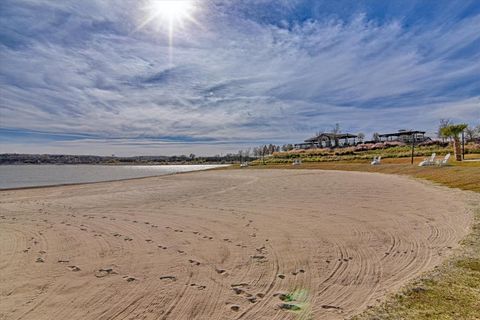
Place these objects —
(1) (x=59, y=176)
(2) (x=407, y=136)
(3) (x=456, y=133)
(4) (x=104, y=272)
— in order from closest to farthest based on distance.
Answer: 1. (4) (x=104, y=272)
2. (3) (x=456, y=133)
3. (1) (x=59, y=176)
4. (2) (x=407, y=136)

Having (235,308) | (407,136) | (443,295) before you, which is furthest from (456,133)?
(407,136)

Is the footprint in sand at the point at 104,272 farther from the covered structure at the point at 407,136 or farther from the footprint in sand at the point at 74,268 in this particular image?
the covered structure at the point at 407,136

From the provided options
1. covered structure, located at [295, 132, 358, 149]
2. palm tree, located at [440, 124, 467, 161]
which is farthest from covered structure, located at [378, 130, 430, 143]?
palm tree, located at [440, 124, 467, 161]

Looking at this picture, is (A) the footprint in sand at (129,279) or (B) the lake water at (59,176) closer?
(A) the footprint in sand at (129,279)

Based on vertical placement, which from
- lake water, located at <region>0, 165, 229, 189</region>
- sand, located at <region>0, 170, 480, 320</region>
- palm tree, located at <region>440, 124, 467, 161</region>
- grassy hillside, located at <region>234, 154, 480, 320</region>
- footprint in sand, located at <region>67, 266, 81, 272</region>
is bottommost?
lake water, located at <region>0, 165, 229, 189</region>

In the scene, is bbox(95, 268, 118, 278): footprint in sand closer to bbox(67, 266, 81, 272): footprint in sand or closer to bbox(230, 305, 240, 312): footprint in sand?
bbox(67, 266, 81, 272): footprint in sand

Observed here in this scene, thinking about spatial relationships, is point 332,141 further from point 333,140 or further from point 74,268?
point 74,268

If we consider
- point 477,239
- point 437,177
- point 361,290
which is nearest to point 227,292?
point 361,290

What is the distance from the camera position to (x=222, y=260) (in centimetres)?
509

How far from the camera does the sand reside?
3549 millimetres

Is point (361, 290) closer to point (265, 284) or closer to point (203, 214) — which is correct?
point (265, 284)

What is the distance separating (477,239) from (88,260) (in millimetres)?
7244

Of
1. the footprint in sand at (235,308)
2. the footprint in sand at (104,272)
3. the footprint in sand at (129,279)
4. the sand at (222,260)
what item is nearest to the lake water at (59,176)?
the sand at (222,260)

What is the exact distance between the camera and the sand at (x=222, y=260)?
11.6ft
